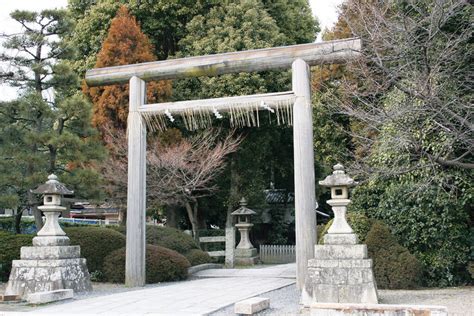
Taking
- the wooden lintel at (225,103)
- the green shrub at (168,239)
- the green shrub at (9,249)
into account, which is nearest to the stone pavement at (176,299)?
the green shrub at (168,239)

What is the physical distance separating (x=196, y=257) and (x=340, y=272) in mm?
7913

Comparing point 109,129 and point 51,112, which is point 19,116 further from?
point 109,129

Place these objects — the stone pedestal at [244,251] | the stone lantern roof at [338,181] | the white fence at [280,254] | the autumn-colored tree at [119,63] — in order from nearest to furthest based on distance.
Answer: the stone lantern roof at [338,181] → the autumn-colored tree at [119,63] → the stone pedestal at [244,251] → the white fence at [280,254]

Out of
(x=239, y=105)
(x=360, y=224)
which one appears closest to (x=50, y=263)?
(x=239, y=105)

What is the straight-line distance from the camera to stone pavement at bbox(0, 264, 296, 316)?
24.2 ft

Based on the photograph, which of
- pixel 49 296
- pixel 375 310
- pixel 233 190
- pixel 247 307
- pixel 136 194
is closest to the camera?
pixel 375 310

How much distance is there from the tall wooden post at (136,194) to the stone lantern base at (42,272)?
1250 mm

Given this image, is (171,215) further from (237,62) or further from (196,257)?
(237,62)

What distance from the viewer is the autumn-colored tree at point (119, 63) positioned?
54.3 ft

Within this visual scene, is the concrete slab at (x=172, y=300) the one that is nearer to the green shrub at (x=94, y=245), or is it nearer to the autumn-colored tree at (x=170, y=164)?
the green shrub at (x=94, y=245)

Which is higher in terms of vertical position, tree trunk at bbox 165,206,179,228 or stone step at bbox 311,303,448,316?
tree trunk at bbox 165,206,179,228

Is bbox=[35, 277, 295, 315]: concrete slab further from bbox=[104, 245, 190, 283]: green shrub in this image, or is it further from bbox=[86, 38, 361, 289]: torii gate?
bbox=[86, 38, 361, 289]: torii gate

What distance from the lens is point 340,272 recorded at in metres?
7.69

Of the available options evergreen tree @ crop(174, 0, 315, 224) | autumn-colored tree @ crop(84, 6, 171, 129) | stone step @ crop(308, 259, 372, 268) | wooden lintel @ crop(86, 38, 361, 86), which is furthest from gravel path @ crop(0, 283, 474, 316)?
evergreen tree @ crop(174, 0, 315, 224)
